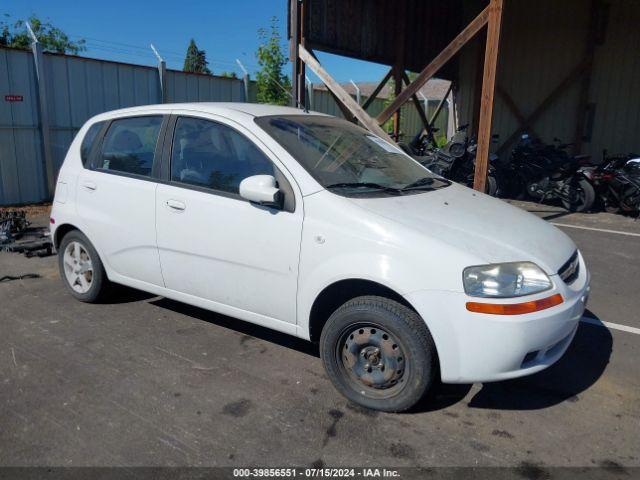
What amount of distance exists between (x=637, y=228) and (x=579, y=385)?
620 centimetres

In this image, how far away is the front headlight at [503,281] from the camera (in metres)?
2.72

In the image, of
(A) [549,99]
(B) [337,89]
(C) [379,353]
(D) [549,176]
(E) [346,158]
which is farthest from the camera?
(A) [549,99]

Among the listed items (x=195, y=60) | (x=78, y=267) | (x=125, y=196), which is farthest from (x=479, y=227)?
(x=195, y=60)

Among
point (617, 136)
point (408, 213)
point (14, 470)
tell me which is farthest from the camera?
point (617, 136)

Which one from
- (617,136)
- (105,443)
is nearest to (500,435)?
(105,443)

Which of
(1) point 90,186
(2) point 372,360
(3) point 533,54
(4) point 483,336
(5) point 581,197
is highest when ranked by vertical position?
(3) point 533,54

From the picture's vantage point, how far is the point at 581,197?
990 cm

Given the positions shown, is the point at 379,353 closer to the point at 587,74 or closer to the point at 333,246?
the point at 333,246

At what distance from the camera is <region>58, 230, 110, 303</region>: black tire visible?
4.50 meters

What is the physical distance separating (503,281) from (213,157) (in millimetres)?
2107

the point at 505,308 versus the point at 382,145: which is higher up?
the point at 382,145

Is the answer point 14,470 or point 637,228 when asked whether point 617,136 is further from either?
point 14,470

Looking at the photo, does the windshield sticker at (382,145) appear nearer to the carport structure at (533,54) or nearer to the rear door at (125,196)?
the rear door at (125,196)

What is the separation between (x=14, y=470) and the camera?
2.54 m
